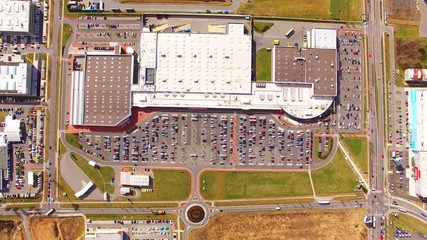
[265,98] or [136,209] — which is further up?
[265,98]

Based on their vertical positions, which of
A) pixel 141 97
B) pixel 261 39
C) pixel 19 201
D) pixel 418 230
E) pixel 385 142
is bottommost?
pixel 418 230

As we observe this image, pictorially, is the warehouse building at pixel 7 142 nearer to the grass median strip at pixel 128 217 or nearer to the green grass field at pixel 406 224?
the grass median strip at pixel 128 217

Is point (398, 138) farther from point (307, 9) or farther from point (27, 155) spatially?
point (27, 155)

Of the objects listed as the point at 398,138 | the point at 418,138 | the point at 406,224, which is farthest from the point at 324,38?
the point at 406,224

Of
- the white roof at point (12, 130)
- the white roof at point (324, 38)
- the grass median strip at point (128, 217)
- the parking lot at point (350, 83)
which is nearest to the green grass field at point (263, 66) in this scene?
the white roof at point (324, 38)

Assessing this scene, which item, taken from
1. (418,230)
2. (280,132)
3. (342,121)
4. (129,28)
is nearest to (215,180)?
(280,132)

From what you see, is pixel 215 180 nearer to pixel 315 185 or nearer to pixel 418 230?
pixel 315 185

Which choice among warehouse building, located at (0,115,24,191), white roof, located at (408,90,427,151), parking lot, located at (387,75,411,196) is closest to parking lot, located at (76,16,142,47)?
warehouse building, located at (0,115,24,191)

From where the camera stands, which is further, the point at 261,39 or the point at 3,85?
the point at 261,39
